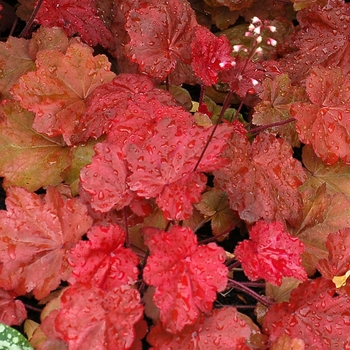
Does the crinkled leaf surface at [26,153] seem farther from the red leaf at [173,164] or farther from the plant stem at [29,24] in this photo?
the red leaf at [173,164]

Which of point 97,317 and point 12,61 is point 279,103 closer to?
point 12,61

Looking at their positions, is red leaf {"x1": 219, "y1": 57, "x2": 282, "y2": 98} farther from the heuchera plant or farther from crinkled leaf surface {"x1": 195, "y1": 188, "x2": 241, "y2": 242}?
crinkled leaf surface {"x1": 195, "y1": 188, "x2": 241, "y2": 242}

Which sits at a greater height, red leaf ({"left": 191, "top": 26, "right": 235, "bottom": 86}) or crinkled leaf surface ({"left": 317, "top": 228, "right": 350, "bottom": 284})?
red leaf ({"left": 191, "top": 26, "right": 235, "bottom": 86})

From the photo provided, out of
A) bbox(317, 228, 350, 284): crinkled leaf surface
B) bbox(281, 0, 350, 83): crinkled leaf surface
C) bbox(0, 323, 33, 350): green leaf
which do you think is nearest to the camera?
bbox(0, 323, 33, 350): green leaf

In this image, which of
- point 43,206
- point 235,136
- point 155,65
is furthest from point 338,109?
point 43,206

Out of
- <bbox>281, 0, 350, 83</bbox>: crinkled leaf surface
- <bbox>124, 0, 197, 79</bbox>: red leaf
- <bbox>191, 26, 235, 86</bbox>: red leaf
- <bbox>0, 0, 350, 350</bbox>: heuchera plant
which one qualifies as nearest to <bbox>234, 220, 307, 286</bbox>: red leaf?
<bbox>0, 0, 350, 350</bbox>: heuchera plant

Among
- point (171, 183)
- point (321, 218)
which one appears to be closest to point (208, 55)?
point (171, 183)

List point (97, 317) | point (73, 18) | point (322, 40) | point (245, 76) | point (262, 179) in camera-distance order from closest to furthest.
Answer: point (97, 317) < point (262, 179) < point (245, 76) < point (73, 18) < point (322, 40)

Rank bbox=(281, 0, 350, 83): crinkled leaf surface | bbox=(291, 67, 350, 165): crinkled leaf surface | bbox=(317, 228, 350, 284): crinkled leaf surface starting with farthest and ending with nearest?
bbox=(281, 0, 350, 83): crinkled leaf surface → bbox=(291, 67, 350, 165): crinkled leaf surface → bbox=(317, 228, 350, 284): crinkled leaf surface
